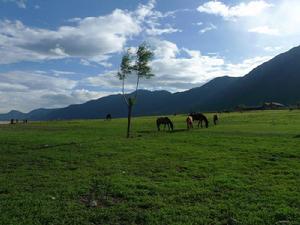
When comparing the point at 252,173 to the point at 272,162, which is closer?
the point at 252,173

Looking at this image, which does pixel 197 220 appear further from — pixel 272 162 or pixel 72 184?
pixel 272 162

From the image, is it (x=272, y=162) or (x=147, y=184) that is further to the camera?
(x=272, y=162)

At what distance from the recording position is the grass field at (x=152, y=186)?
15281 millimetres

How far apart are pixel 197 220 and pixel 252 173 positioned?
968 centimetres

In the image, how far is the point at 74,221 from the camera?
48.4 ft

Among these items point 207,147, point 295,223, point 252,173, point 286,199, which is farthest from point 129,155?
point 295,223

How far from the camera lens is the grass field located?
15.3 meters

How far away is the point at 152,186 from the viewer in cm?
1973

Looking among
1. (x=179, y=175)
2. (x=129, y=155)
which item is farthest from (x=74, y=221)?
(x=129, y=155)

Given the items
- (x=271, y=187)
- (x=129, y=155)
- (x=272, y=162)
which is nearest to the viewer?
(x=271, y=187)

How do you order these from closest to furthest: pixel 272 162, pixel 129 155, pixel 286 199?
pixel 286 199
pixel 272 162
pixel 129 155

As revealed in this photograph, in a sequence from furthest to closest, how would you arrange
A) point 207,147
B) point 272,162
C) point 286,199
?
point 207,147
point 272,162
point 286,199

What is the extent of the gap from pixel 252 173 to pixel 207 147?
1189 centimetres

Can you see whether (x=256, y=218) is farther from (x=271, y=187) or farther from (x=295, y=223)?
(x=271, y=187)
